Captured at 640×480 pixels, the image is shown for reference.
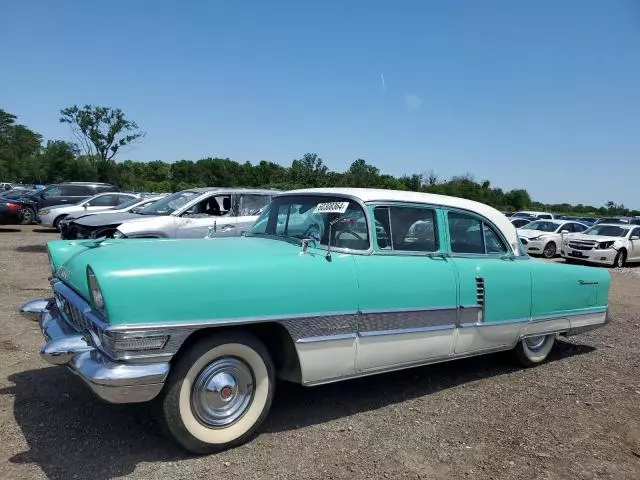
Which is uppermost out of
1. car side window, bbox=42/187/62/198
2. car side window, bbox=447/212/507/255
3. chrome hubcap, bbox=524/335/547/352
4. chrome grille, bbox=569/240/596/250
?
car side window, bbox=447/212/507/255

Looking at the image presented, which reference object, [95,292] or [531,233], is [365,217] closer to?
[95,292]

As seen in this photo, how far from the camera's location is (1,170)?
59.2m

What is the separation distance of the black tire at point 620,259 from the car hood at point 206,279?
15.6 meters

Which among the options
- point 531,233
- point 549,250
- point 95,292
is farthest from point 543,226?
point 95,292

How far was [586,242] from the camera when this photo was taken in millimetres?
16359

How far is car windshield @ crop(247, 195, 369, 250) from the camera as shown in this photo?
397cm

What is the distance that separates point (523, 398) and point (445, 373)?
78 centimetres

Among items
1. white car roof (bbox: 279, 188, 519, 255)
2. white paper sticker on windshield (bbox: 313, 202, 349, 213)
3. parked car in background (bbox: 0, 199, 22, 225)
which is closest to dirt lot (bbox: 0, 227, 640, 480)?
white car roof (bbox: 279, 188, 519, 255)

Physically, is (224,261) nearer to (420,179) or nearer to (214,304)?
(214,304)

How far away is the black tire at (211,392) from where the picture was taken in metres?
3.04

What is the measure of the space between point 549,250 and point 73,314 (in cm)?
1779

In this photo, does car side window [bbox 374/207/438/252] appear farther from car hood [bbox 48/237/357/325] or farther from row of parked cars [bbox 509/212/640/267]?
row of parked cars [bbox 509/212/640/267]

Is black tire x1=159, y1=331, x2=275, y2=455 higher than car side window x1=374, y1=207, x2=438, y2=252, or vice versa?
car side window x1=374, y1=207, x2=438, y2=252

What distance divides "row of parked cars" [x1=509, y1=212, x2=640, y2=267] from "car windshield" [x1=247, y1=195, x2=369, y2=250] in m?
12.8
